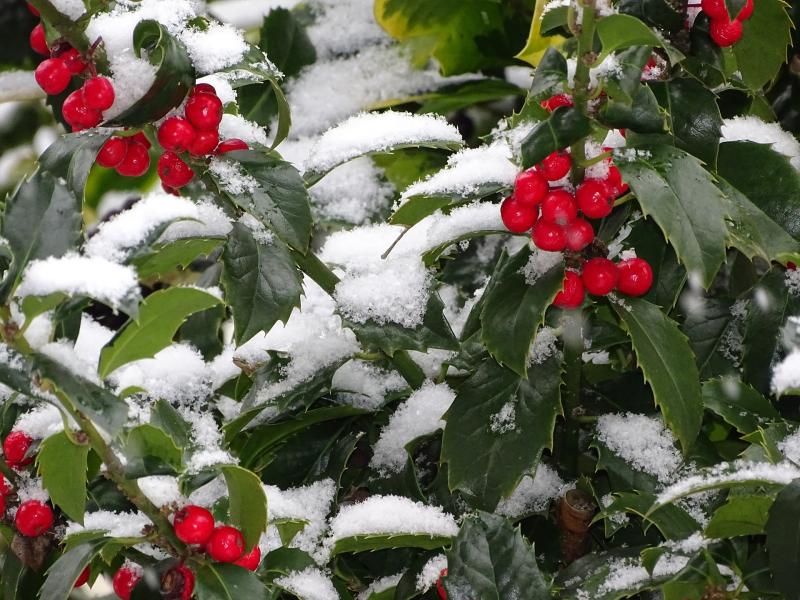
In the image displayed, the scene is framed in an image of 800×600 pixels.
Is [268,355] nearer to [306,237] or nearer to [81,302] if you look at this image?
[306,237]

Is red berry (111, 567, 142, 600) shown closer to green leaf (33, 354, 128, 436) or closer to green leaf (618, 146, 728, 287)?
green leaf (33, 354, 128, 436)

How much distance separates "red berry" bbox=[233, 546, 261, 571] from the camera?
0.76 metres

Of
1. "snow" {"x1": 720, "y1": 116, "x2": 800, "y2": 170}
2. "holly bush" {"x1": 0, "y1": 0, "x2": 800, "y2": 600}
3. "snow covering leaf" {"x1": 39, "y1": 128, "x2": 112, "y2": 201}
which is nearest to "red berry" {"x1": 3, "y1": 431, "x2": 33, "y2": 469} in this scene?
"holly bush" {"x1": 0, "y1": 0, "x2": 800, "y2": 600}

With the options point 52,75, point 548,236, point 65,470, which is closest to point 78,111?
point 52,75

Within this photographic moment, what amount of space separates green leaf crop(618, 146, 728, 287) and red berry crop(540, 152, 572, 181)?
41 millimetres

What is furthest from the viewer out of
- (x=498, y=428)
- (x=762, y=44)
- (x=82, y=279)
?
(x=762, y=44)

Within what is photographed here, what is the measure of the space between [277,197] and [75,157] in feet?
0.52

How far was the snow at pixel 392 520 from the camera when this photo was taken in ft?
2.54

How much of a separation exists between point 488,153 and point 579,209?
132 millimetres

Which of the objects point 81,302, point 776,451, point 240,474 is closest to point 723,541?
point 776,451

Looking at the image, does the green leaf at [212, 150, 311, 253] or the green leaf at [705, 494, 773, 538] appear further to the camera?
the green leaf at [212, 150, 311, 253]

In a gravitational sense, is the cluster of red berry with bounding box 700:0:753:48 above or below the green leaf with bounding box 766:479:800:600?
above

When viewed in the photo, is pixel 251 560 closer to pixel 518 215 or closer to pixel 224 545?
pixel 224 545

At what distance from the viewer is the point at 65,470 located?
73 cm
